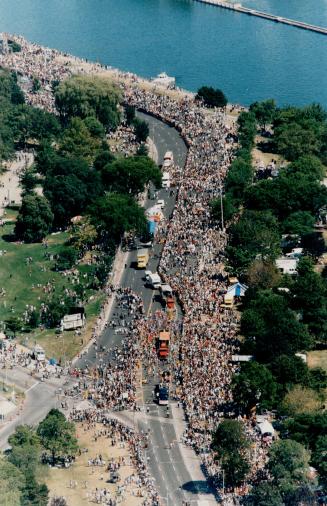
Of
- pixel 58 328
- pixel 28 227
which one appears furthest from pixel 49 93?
pixel 58 328

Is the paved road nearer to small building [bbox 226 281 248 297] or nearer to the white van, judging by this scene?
small building [bbox 226 281 248 297]

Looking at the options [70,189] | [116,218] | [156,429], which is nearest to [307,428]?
[156,429]

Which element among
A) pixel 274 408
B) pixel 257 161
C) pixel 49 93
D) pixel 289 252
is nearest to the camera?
pixel 274 408

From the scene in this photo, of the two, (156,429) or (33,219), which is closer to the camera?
(156,429)

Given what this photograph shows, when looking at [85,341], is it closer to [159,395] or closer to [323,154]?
[159,395]

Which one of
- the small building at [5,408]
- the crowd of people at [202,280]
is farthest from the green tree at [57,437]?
the crowd of people at [202,280]

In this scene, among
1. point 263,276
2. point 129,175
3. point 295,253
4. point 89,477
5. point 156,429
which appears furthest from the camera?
point 129,175

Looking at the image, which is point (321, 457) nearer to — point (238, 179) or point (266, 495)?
point (266, 495)

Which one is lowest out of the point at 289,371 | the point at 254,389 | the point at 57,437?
the point at 57,437
